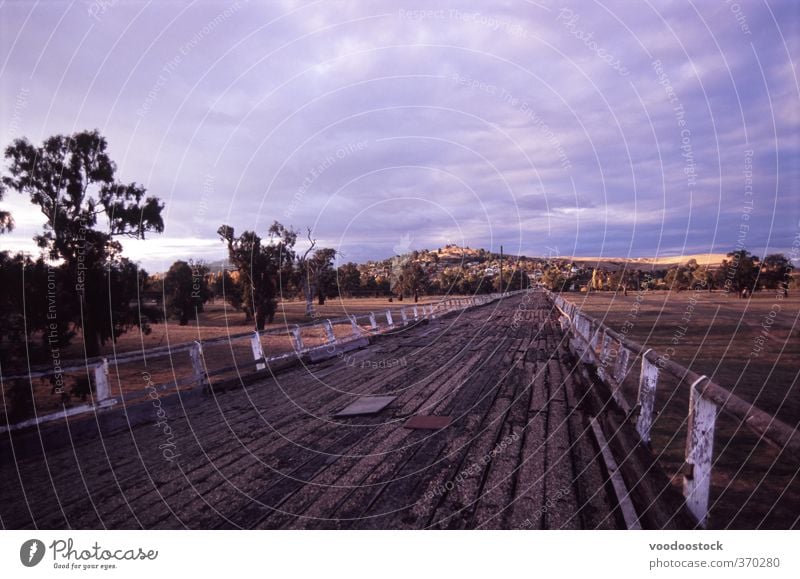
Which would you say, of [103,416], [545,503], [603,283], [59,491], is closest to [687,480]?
[545,503]

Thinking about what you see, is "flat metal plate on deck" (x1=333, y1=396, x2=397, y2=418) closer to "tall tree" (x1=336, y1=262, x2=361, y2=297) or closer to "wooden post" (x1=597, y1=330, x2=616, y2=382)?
"wooden post" (x1=597, y1=330, x2=616, y2=382)

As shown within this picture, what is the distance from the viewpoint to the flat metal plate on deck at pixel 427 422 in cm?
718

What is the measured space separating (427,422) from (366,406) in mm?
1697

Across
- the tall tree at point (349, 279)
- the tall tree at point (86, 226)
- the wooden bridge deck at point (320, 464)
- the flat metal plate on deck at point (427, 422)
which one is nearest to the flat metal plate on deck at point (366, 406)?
the wooden bridge deck at point (320, 464)

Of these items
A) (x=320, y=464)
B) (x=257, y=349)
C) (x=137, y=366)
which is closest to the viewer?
(x=320, y=464)

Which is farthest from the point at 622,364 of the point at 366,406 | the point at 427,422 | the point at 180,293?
the point at 180,293

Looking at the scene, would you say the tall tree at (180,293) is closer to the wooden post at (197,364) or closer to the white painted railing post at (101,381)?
the wooden post at (197,364)

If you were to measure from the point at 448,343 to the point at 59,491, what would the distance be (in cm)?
1476

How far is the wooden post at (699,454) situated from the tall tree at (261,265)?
31829mm

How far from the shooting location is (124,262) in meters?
19.0

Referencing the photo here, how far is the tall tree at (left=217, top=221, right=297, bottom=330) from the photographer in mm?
33978

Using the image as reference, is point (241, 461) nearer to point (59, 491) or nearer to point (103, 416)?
point (59, 491)

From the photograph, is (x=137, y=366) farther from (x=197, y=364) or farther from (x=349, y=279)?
(x=349, y=279)

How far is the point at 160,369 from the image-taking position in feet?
70.2
